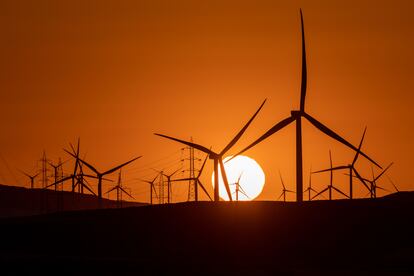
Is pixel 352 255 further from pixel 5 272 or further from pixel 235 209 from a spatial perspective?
pixel 5 272

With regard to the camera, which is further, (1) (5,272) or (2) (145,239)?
(2) (145,239)

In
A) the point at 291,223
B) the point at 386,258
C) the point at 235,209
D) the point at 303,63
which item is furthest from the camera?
the point at 235,209

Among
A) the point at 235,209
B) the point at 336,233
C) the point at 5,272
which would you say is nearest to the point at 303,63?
the point at 336,233

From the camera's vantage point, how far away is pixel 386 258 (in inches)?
2665

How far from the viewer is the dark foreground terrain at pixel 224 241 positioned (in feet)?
211

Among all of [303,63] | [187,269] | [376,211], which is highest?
[303,63]

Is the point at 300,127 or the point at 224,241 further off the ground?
the point at 300,127

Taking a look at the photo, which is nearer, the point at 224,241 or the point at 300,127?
the point at 300,127

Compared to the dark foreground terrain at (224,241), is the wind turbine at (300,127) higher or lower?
higher

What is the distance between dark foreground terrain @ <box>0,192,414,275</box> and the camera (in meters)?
64.2

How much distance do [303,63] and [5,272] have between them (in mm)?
24398

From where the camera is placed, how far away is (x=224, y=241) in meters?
77.2

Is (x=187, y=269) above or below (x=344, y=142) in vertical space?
below

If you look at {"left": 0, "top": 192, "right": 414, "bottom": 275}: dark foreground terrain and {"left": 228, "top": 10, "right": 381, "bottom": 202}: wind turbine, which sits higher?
{"left": 228, "top": 10, "right": 381, "bottom": 202}: wind turbine
